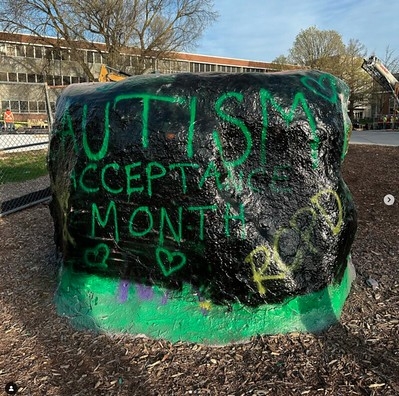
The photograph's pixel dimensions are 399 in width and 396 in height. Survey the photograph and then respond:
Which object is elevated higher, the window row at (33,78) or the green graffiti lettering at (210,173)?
the window row at (33,78)

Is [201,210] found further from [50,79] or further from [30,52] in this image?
[30,52]

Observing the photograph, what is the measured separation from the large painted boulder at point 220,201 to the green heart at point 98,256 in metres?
0.08

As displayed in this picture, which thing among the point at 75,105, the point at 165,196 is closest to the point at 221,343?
the point at 165,196

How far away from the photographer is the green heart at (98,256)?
10.2ft

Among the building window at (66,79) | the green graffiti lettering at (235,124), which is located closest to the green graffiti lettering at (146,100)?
the green graffiti lettering at (235,124)

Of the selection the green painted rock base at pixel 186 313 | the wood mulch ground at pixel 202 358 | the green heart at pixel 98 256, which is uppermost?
the green heart at pixel 98 256

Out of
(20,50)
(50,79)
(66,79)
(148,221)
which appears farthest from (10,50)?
(148,221)

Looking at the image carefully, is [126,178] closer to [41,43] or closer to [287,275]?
[287,275]

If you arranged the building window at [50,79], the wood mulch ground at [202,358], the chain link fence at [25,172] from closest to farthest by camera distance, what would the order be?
the wood mulch ground at [202,358] < the chain link fence at [25,172] < the building window at [50,79]

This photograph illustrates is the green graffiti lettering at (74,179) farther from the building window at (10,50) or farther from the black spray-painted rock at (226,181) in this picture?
the building window at (10,50)

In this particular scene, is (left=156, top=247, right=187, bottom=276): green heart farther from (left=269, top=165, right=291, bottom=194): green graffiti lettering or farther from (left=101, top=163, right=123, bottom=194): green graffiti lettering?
(left=269, top=165, right=291, bottom=194): green graffiti lettering

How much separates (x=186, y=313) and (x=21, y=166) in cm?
995

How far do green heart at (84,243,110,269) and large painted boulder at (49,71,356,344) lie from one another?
77mm

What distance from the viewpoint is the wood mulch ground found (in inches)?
95.0
